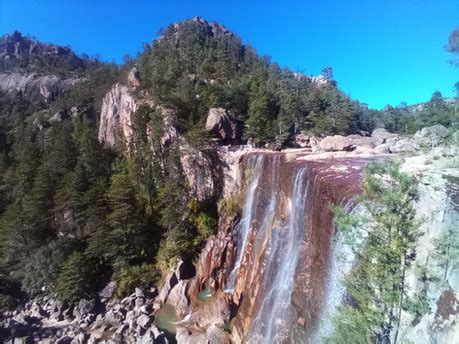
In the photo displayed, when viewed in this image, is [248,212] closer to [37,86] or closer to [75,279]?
[75,279]

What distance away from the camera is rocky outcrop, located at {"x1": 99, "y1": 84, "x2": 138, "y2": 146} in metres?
49.2

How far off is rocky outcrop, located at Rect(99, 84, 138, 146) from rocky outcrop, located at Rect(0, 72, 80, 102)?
5040 cm

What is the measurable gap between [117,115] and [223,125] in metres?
24.0

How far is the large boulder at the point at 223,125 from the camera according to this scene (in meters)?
38.4

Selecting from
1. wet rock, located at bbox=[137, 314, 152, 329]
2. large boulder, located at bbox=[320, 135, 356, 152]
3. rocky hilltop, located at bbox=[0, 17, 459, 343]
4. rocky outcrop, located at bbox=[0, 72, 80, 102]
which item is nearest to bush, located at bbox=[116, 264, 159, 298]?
rocky hilltop, located at bbox=[0, 17, 459, 343]

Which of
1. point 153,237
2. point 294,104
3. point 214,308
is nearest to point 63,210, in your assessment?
point 153,237

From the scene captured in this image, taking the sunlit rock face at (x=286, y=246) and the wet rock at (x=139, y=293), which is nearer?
the sunlit rock face at (x=286, y=246)

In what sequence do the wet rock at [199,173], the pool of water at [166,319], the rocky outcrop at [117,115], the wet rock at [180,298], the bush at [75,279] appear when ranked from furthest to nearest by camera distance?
the rocky outcrop at [117,115] → the wet rock at [199,173] → the bush at [75,279] → the wet rock at [180,298] → the pool of water at [166,319]

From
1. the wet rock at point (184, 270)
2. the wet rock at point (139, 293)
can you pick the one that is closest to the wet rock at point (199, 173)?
the wet rock at point (184, 270)

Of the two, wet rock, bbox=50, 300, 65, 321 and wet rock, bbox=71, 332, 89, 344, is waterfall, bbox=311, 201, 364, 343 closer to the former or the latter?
wet rock, bbox=71, 332, 89, 344

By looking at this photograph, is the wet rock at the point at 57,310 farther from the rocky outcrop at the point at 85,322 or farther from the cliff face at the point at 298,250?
the cliff face at the point at 298,250

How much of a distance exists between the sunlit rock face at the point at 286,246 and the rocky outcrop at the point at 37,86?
301 feet

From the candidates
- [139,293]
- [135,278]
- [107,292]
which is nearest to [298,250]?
[139,293]

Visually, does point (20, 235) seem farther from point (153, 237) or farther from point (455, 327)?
point (455, 327)
